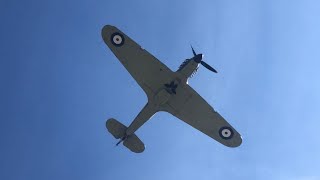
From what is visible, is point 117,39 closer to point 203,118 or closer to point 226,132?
point 203,118

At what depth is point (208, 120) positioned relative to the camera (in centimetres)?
4472

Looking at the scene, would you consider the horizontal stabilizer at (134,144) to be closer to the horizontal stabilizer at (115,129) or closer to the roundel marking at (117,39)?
the horizontal stabilizer at (115,129)

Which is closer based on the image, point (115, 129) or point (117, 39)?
point (117, 39)

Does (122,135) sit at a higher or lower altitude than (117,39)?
lower

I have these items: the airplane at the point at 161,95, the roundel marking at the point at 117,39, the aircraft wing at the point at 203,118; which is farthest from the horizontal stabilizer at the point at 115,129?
the roundel marking at the point at 117,39

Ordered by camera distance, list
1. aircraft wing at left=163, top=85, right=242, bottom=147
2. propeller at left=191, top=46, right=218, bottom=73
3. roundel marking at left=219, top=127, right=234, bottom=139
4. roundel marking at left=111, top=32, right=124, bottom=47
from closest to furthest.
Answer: propeller at left=191, top=46, right=218, bottom=73, roundel marking at left=111, top=32, right=124, bottom=47, aircraft wing at left=163, top=85, right=242, bottom=147, roundel marking at left=219, top=127, right=234, bottom=139

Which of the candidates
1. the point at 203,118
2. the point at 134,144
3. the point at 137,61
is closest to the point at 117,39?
the point at 137,61

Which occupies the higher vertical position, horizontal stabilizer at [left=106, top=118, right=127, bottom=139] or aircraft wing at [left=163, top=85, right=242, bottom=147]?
aircraft wing at [left=163, top=85, right=242, bottom=147]

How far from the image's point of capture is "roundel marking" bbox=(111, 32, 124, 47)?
4325 centimetres

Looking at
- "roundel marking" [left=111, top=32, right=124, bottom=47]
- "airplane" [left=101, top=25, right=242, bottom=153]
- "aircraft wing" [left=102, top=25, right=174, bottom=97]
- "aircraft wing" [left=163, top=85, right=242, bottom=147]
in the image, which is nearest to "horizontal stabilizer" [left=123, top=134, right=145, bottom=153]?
"airplane" [left=101, top=25, right=242, bottom=153]

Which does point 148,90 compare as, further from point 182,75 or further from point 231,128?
point 231,128

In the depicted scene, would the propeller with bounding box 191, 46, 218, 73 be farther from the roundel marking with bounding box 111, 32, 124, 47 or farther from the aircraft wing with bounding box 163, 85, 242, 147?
the roundel marking with bounding box 111, 32, 124, 47

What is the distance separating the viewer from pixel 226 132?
1759 inches

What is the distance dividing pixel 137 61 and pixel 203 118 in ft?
24.3
